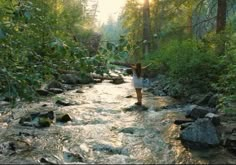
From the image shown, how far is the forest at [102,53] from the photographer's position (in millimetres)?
6137

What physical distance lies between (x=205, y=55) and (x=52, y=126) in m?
7.79

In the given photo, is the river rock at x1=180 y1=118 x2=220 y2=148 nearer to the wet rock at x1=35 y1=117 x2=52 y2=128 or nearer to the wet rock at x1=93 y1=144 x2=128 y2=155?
the wet rock at x1=93 y1=144 x2=128 y2=155

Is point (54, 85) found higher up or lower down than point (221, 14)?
lower down

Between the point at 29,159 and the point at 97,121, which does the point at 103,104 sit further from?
the point at 29,159

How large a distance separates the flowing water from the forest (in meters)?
1.10

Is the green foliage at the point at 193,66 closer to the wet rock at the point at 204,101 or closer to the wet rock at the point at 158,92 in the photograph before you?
the wet rock at the point at 158,92

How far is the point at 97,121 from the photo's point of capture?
11281 mm

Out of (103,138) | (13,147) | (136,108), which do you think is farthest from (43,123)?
(136,108)

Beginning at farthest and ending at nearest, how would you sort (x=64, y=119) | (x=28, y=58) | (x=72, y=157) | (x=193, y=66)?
(x=193, y=66), (x=64, y=119), (x=28, y=58), (x=72, y=157)

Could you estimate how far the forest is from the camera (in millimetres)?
6137

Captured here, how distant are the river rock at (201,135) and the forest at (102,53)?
1.14m

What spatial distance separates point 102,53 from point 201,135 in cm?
368

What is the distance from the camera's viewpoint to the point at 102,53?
6.25m

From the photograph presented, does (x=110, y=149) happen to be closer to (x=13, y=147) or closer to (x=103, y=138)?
(x=103, y=138)
